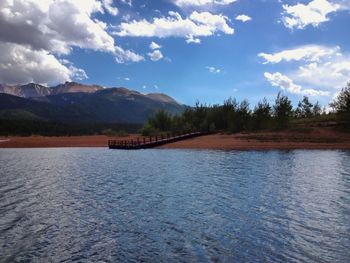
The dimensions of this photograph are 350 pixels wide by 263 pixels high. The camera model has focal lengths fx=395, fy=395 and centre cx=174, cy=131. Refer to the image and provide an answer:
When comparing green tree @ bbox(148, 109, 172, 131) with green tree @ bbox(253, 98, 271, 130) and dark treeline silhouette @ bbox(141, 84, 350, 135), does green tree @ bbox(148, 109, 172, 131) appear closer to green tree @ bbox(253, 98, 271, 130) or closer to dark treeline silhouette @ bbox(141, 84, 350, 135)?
dark treeline silhouette @ bbox(141, 84, 350, 135)

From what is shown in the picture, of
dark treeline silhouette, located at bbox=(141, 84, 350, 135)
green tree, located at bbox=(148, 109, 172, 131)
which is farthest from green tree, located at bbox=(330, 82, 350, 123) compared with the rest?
green tree, located at bbox=(148, 109, 172, 131)

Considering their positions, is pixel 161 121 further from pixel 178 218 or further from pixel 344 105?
pixel 178 218

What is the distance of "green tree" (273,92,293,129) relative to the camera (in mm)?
88375

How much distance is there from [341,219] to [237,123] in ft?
261

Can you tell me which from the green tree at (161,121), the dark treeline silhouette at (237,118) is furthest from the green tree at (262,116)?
the green tree at (161,121)

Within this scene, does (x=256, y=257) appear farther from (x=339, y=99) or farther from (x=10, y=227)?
(x=339, y=99)

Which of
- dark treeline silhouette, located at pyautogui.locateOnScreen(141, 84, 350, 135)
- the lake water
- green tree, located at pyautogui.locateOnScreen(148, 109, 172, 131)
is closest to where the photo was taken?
the lake water

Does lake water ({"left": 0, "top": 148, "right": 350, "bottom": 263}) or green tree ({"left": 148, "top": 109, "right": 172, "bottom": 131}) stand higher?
green tree ({"left": 148, "top": 109, "right": 172, "bottom": 131})

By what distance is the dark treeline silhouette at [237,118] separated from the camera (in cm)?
8919

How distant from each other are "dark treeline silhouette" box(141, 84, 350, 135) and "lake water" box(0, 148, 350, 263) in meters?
59.1

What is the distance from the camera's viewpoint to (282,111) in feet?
294

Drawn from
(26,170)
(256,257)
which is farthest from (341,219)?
(26,170)

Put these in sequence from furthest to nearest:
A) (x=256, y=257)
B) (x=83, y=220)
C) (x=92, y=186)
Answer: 1. (x=92, y=186)
2. (x=83, y=220)
3. (x=256, y=257)

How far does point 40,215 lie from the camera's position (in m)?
19.0
